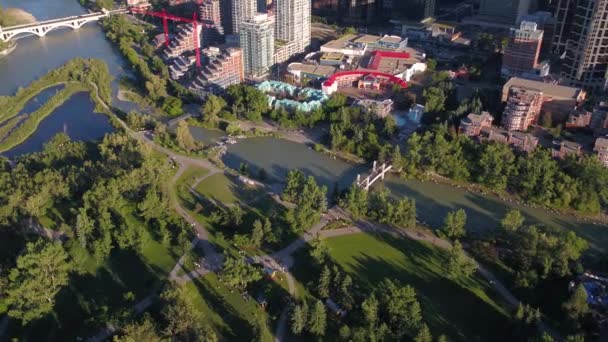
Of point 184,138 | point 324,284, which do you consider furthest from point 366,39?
point 324,284

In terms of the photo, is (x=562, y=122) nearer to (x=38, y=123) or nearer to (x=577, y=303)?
(x=577, y=303)

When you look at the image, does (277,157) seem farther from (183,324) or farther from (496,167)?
(183,324)

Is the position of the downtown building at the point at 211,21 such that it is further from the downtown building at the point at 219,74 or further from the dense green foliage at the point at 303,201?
the dense green foliage at the point at 303,201

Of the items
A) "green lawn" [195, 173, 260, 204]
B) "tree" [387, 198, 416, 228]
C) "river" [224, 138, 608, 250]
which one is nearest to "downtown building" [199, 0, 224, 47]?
"river" [224, 138, 608, 250]

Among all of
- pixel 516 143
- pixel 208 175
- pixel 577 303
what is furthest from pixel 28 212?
pixel 516 143

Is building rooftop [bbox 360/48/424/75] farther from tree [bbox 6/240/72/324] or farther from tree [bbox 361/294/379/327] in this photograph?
tree [bbox 6/240/72/324]
